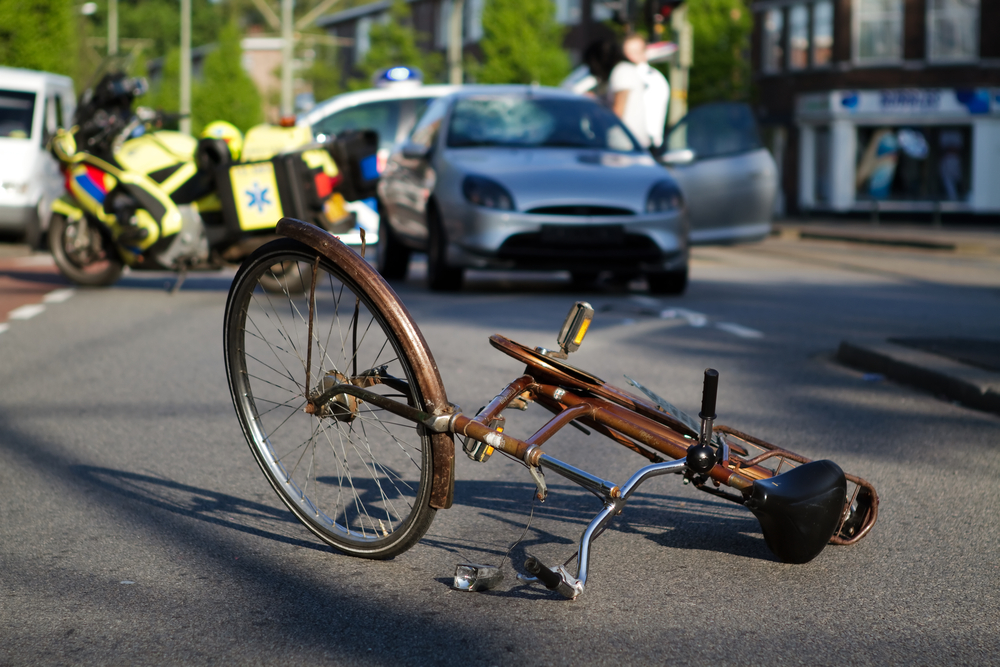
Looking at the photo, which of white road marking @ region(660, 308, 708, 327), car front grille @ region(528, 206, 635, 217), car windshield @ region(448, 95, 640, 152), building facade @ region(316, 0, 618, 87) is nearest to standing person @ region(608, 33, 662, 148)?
car windshield @ region(448, 95, 640, 152)

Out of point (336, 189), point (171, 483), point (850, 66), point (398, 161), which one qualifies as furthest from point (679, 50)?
point (850, 66)

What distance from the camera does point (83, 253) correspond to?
10516mm

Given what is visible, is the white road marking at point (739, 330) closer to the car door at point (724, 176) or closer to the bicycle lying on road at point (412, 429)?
the car door at point (724, 176)

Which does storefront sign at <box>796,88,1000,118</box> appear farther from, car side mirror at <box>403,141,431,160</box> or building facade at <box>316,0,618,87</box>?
car side mirror at <box>403,141,431,160</box>

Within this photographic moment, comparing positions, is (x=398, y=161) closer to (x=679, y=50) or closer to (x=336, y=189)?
(x=336, y=189)

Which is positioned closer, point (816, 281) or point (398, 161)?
point (398, 161)

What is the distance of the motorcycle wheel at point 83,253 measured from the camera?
1043 centimetres

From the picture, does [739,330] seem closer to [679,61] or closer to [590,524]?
[590,524]

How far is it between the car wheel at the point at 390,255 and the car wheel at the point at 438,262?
132cm

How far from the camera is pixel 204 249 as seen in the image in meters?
9.87

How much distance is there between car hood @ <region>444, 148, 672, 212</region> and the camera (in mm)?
9828

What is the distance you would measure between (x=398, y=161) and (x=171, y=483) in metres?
7.56

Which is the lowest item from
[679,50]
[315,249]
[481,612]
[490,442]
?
[481,612]

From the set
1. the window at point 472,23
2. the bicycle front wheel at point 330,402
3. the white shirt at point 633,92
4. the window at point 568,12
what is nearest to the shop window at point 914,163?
Answer: the window at point 568,12
